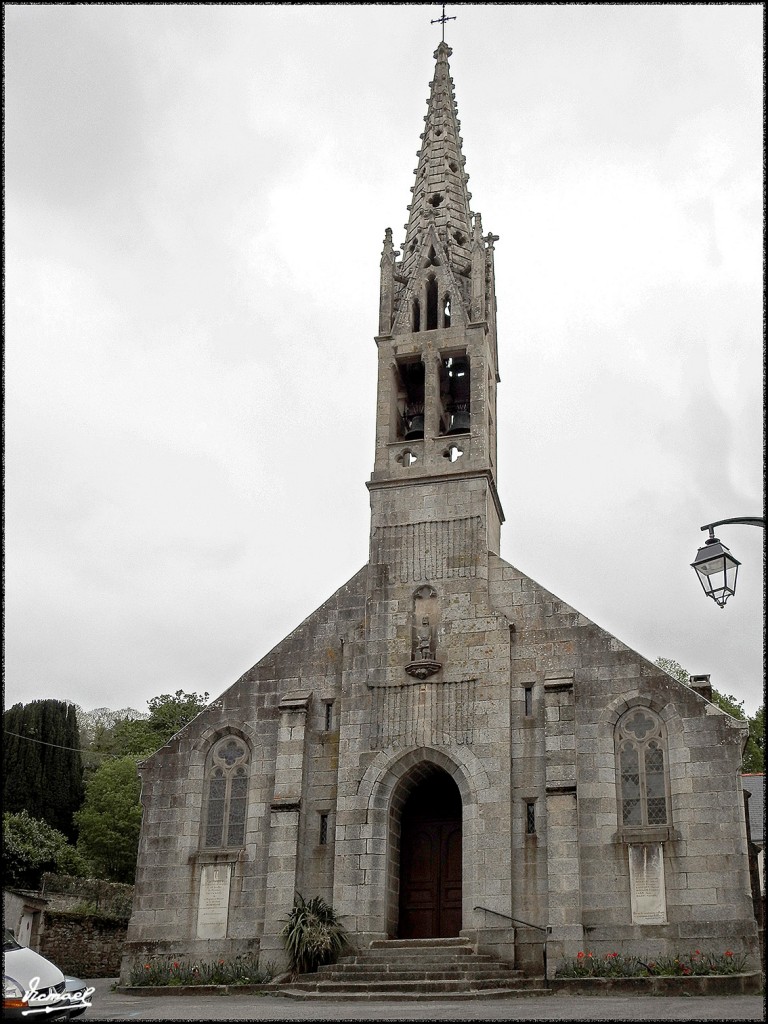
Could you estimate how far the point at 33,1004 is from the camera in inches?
599

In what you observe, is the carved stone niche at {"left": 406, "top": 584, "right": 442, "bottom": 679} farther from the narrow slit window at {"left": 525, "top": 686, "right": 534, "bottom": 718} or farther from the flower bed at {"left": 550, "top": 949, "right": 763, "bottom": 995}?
the flower bed at {"left": 550, "top": 949, "right": 763, "bottom": 995}

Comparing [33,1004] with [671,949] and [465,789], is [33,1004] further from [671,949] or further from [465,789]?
[671,949]

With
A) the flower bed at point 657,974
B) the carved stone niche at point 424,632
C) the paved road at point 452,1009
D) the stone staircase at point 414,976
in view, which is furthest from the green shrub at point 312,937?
→ the carved stone niche at point 424,632

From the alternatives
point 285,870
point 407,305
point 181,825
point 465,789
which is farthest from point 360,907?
point 407,305

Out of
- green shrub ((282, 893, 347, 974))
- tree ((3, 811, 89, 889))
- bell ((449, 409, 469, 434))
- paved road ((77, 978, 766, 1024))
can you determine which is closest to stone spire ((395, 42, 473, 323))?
bell ((449, 409, 469, 434))

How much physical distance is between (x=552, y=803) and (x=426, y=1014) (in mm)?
6850

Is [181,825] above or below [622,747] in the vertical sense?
below

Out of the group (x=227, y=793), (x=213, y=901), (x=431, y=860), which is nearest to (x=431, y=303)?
(x=227, y=793)

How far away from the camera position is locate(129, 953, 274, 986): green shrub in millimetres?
22750

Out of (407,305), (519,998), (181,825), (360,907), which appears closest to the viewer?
(519,998)

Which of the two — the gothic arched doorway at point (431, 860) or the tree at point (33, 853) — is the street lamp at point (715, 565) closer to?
the gothic arched doorway at point (431, 860)

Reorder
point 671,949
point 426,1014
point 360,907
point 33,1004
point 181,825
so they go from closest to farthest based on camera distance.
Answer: point 33,1004, point 426,1014, point 671,949, point 360,907, point 181,825

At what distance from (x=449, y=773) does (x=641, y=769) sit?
14.0ft

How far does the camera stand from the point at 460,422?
28.7m
